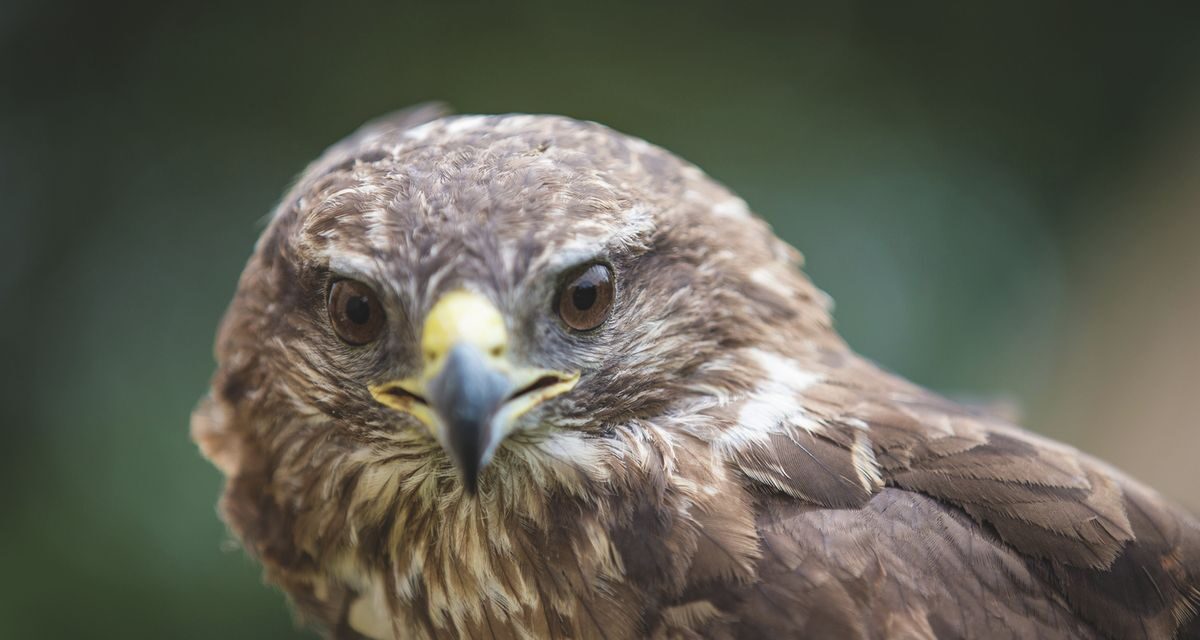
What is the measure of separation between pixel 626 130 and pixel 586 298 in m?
4.30

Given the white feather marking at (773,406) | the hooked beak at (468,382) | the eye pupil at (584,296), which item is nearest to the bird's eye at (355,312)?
the hooked beak at (468,382)

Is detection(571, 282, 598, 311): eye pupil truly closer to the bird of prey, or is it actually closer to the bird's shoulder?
the bird of prey

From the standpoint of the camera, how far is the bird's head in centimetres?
184

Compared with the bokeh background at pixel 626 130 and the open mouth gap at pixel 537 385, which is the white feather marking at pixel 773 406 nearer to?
the open mouth gap at pixel 537 385

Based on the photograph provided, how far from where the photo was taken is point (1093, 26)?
710cm

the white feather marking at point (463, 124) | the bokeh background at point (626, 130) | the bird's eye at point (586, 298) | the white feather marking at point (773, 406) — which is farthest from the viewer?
the bokeh background at point (626, 130)

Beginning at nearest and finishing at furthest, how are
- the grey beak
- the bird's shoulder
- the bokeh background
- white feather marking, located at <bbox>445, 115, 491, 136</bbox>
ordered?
the grey beak → the bird's shoulder → white feather marking, located at <bbox>445, 115, 491, 136</bbox> → the bokeh background

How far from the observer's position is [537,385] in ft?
6.33

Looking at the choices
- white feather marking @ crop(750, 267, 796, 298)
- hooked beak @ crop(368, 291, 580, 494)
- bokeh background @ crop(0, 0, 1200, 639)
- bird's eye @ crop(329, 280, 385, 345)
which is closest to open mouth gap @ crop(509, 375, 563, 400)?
hooked beak @ crop(368, 291, 580, 494)

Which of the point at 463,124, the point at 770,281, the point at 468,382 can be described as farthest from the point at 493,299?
the point at 770,281

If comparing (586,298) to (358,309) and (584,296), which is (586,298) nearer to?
(584,296)

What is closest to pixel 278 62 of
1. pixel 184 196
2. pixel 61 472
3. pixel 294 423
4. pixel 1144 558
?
pixel 184 196

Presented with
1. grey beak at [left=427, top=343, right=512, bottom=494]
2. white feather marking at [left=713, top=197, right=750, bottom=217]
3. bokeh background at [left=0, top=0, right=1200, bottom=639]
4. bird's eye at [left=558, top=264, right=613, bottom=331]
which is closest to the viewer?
grey beak at [left=427, top=343, right=512, bottom=494]

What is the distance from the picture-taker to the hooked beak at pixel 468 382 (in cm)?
176
